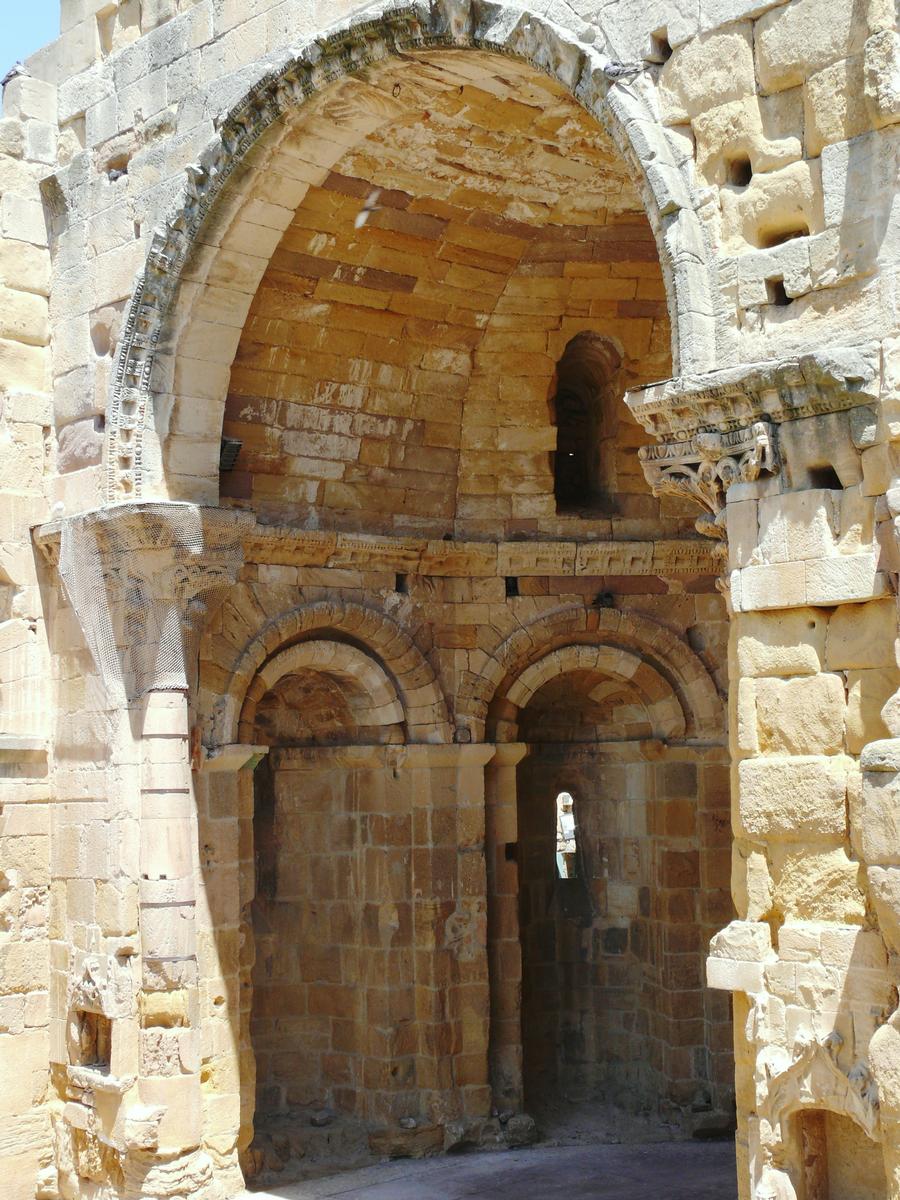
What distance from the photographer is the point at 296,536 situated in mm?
12016

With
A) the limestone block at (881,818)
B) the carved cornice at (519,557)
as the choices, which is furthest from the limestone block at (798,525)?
the carved cornice at (519,557)

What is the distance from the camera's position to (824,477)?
7.59 meters

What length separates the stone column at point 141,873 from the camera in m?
10.8

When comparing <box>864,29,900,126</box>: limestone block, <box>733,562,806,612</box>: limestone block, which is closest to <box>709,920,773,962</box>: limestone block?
<box>733,562,806,612</box>: limestone block

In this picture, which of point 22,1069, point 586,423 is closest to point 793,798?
point 22,1069

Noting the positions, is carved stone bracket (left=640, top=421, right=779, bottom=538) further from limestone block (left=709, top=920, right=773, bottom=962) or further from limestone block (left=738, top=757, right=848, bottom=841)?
limestone block (left=709, top=920, right=773, bottom=962)

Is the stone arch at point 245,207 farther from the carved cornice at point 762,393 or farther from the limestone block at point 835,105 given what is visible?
the limestone block at point 835,105

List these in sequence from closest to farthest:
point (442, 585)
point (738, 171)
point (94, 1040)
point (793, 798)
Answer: point (793, 798) < point (738, 171) < point (94, 1040) < point (442, 585)

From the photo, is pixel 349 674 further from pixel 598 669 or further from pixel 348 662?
pixel 598 669

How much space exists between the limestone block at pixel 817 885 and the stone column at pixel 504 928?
5.55 metres

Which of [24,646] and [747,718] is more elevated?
[24,646]

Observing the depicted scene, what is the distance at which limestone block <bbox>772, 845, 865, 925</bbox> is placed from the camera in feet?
23.9

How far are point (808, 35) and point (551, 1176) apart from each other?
7.98 m

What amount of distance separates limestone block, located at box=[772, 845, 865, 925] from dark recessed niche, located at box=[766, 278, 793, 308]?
2533 millimetres
